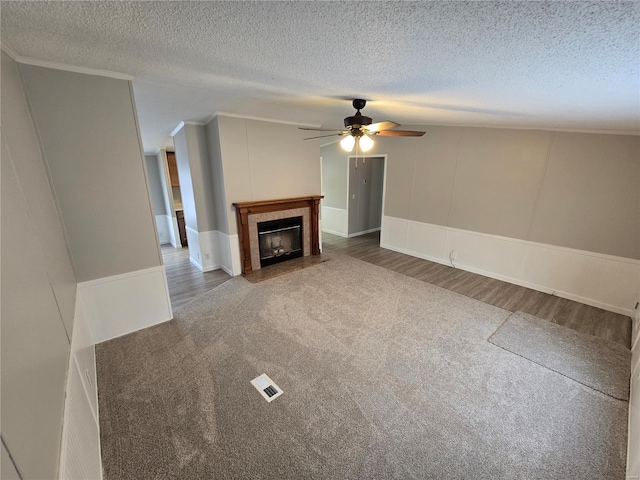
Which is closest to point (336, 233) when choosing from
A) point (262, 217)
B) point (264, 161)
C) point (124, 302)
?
point (262, 217)

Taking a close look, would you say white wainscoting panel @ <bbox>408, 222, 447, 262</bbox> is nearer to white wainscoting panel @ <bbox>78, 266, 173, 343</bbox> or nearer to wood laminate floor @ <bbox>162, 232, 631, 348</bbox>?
wood laminate floor @ <bbox>162, 232, 631, 348</bbox>

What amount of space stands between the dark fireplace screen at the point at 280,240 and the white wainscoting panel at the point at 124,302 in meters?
1.87

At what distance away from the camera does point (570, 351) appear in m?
2.45

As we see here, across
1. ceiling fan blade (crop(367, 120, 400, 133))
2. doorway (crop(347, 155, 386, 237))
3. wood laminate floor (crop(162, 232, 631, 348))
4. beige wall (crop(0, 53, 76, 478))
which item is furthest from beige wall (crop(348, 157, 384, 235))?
beige wall (crop(0, 53, 76, 478))

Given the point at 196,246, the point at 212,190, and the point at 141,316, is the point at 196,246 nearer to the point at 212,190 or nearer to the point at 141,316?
the point at 212,190

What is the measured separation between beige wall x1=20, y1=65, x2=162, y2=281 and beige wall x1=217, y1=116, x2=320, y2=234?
4.85ft

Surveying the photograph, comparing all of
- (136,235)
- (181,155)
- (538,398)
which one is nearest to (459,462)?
(538,398)

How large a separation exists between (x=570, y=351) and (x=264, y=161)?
4.57 metres

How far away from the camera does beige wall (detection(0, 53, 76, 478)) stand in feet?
2.34

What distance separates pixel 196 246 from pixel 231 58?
12.2ft

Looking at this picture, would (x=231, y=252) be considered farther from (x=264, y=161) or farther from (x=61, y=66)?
(x=61, y=66)

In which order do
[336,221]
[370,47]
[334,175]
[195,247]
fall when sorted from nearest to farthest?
[370,47], [195,247], [334,175], [336,221]

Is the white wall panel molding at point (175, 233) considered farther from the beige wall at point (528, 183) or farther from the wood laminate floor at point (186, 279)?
the beige wall at point (528, 183)

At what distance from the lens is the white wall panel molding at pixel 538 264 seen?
3053 millimetres
